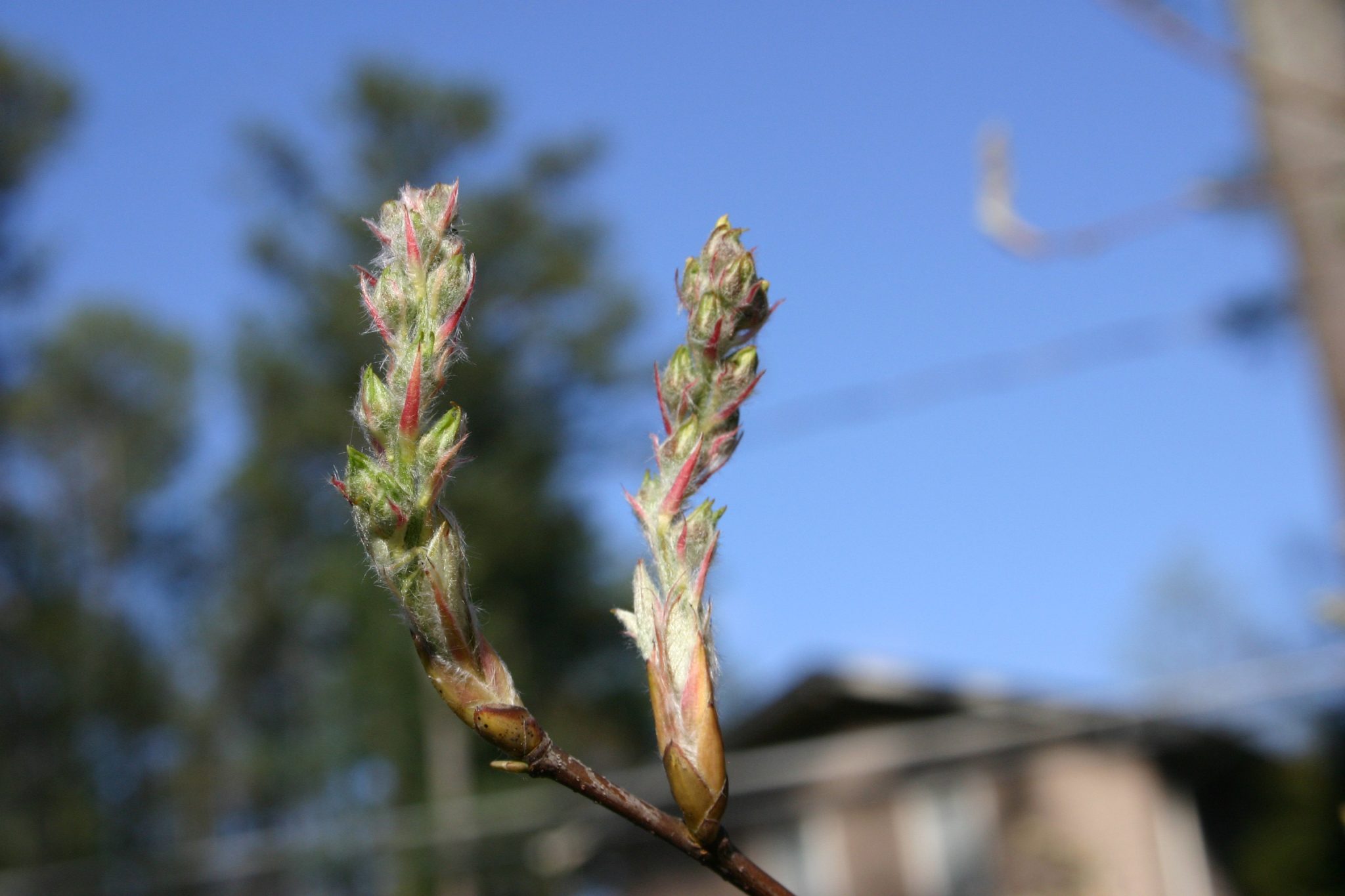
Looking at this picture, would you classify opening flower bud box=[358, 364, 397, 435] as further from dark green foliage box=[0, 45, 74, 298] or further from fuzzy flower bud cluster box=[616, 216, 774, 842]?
dark green foliage box=[0, 45, 74, 298]

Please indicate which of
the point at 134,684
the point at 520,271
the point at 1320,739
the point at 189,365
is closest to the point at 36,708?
the point at 134,684

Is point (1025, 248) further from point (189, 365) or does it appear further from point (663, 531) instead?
point (189, 365)

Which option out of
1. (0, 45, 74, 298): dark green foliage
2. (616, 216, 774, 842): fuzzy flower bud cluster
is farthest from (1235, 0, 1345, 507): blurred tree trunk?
(0, 45, 74, 298): dark green foliage

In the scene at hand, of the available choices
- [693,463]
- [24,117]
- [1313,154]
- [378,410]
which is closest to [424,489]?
[378,410]

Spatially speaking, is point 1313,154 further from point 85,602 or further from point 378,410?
point 85,602

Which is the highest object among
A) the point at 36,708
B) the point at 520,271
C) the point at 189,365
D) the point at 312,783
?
the point at 189,365

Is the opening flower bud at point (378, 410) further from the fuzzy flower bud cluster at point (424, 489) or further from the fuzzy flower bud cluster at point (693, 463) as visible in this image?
the fuzzy flower bud cluster at point (693, 463)
